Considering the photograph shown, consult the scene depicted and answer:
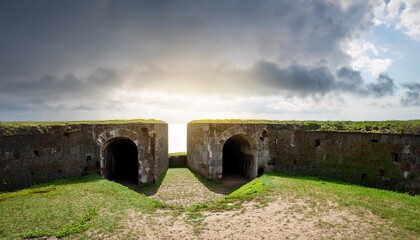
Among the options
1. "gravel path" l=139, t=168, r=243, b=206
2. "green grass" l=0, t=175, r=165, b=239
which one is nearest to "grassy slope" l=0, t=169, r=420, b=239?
"green grass" l=0, t=175, r=165, b=239

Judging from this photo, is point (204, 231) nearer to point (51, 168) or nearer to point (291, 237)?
point (291, 237)

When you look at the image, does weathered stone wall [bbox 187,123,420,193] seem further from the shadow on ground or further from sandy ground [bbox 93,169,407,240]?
sandy ground [bbox 93,169,407,240]

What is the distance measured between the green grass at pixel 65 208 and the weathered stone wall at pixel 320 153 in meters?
7.65

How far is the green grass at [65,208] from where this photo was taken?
9705 mm

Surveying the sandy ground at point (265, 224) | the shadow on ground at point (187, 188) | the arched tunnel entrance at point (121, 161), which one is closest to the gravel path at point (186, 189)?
the shadow on ground at point (187, 188)

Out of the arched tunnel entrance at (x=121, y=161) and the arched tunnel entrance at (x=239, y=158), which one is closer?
the arched tunnel entrance at (x=121, y=161)

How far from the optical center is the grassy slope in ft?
32.8

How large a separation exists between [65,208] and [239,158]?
14.7m

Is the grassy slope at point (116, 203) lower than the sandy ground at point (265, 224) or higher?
higher

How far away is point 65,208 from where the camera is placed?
11547mm

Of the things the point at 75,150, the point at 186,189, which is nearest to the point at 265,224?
the point at 186,189

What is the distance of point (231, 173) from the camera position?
24.2 m

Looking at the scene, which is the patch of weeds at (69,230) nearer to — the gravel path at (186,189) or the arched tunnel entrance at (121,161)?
the gravel path at (186,189)

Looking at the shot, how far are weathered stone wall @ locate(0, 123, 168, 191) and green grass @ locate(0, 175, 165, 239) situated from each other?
3.74ft
